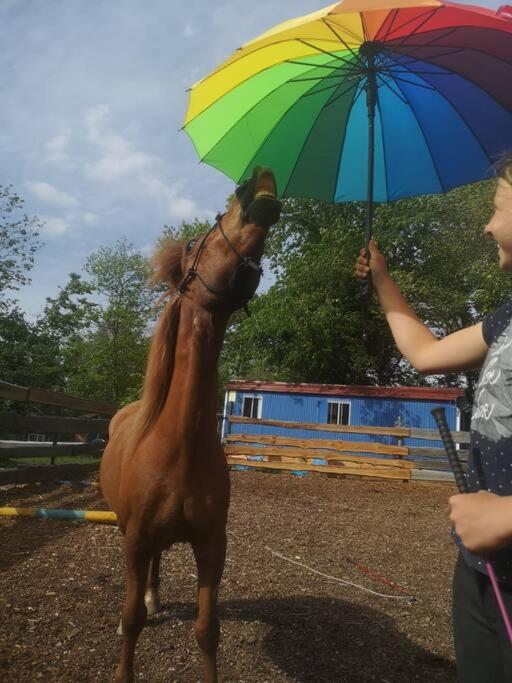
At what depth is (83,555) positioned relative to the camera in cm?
475

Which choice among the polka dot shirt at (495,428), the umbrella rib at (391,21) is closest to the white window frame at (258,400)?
the umbrella rib at (391,21)

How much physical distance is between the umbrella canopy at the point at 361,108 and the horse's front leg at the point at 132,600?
7.52 feet

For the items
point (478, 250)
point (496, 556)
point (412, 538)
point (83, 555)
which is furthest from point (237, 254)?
point (478, 250)

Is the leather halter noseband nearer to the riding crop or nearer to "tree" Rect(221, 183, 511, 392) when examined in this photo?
the riding crop

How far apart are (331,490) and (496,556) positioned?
943 centimetres

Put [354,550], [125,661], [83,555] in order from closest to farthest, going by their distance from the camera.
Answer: [125,661]
[83,555]
[354,550]

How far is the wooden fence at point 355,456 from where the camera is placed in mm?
12383

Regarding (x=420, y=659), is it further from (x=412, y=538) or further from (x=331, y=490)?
(x=331, y=490)

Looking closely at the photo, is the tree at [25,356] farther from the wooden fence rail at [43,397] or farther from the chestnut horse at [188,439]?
the chestnut horse at [188,439]

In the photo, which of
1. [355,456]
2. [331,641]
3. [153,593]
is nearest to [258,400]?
[355,456]

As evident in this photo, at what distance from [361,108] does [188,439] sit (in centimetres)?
239

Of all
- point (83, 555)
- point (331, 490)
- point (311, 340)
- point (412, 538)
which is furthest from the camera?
point (311, 340)

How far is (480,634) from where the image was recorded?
1400 millimetres

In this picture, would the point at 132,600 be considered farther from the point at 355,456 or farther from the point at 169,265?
the point at 355,456
